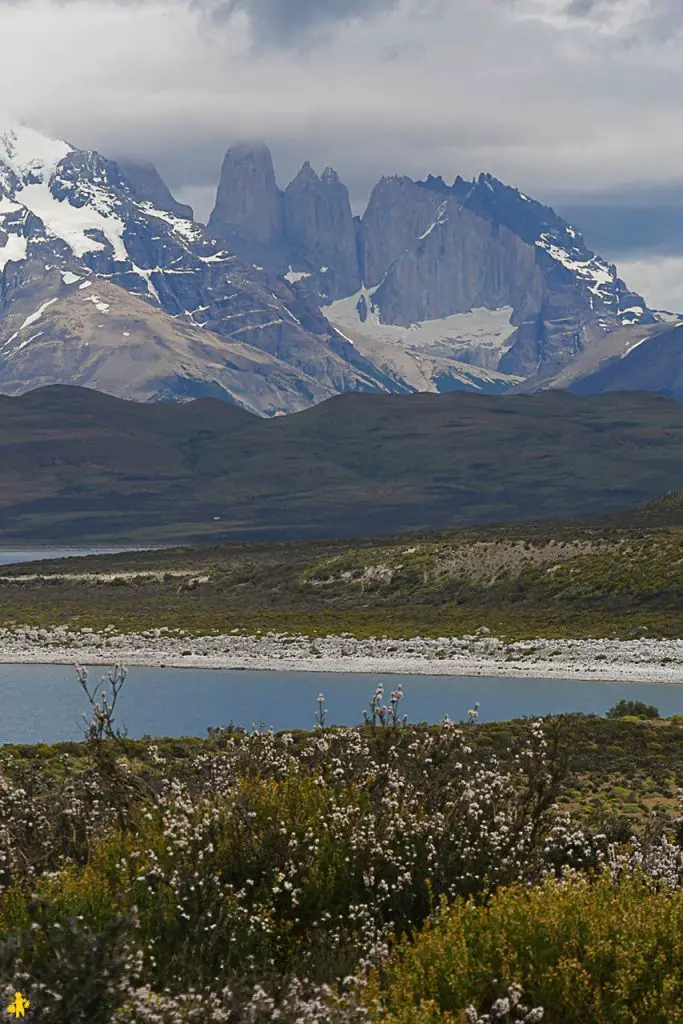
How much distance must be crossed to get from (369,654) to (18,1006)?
60.3 metres

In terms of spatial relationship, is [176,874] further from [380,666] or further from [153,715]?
[380,666]

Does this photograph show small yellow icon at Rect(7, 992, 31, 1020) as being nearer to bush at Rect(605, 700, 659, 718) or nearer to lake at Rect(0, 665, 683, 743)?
bush at Rect(605, 700, 659, 718)

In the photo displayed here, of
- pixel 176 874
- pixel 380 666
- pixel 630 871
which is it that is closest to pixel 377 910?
pixel 176 874

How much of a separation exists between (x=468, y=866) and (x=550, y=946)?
10.6ft

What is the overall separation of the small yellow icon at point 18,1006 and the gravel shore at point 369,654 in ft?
169

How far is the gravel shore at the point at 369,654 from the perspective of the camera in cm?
6431

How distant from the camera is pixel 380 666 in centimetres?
6688

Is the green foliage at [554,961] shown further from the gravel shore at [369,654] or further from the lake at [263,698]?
the gravel shore at [369,654]

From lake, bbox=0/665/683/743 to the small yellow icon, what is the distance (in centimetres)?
3741

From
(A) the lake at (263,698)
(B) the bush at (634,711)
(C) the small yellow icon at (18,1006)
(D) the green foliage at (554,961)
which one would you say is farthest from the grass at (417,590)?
(C) the small yellow icon at (18,1006)

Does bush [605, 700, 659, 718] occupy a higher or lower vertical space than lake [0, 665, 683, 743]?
higher

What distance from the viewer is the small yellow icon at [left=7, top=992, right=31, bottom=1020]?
34.8 ft

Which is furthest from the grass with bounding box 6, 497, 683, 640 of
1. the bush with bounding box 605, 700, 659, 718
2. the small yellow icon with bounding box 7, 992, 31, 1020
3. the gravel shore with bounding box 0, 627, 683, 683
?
the small yellow icon with bounding box 7, 992, 31, 1020

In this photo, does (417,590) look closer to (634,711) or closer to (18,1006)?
(634,711)
